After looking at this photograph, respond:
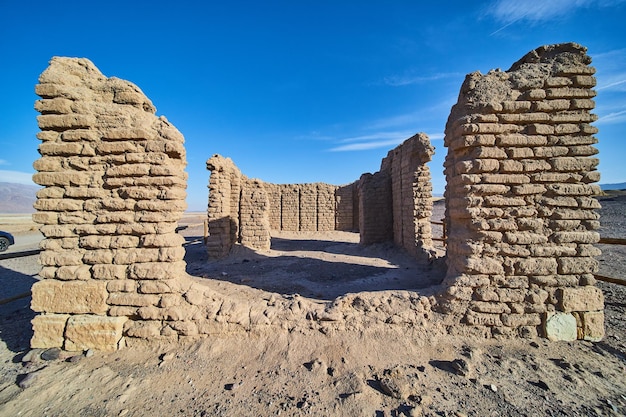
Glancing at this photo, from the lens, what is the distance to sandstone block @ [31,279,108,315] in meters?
3.08

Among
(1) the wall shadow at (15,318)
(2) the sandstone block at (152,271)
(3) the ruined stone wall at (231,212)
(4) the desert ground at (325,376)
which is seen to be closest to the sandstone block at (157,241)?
(2) the sandstone block at (152,271)

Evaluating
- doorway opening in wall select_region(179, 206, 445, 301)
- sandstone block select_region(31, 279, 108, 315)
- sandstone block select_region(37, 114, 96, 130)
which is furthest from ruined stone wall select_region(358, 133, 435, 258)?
sandstone block select_region(37, 114, 96, 130)

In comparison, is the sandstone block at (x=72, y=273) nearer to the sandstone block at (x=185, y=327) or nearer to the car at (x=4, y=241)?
the sandstone block at (x=185, y=327)

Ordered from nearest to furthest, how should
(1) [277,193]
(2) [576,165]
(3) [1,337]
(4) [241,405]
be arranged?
1. (4) [241,405]
2. (2) [576,165]
3. (3) [1,337]
4. (1) [277,193]

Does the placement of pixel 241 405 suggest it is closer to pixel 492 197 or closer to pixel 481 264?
pixel 481 264

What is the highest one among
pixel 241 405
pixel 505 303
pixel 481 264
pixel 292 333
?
pixel 481 264

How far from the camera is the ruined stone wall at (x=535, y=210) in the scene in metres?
3.10

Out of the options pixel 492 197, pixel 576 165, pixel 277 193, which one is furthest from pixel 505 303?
pixel 277 193

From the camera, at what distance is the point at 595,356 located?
288cm

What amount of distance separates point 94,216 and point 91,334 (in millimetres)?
1454

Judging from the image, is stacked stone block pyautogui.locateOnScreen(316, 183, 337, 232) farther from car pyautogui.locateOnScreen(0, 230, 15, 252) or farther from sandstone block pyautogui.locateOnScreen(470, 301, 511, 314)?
car pyautogui.locateOnScreen(0, 230, 15, 252)

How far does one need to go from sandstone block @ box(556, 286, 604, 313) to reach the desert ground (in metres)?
0.44

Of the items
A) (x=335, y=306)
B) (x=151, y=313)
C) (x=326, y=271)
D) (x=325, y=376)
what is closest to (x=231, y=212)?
(x=326, y=271)

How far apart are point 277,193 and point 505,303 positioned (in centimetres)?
1437
